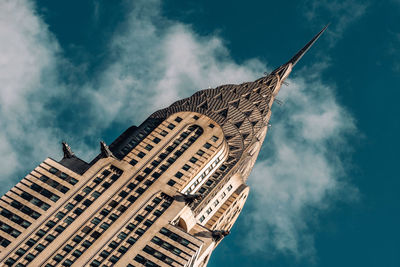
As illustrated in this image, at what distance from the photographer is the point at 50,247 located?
438ft

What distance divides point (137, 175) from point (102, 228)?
1444cm

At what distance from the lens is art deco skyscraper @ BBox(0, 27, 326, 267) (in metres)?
134

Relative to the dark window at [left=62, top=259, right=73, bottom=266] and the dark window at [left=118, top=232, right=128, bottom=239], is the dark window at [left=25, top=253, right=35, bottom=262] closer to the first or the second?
the dark window at [left=62, top=259, right=73, bottom=266]

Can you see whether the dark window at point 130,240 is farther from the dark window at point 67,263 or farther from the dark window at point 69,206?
the dark window at point 69,206

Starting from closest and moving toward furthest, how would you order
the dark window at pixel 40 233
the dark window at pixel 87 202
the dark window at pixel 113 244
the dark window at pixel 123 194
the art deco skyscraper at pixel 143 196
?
1. the art deco skyscraper at pixel 143 196
2. the dark window at pixel 113 244
3. the dark window at pixel 40 233
4. the dark window at pixel 87 202
5. the dark window at pixel 123 194

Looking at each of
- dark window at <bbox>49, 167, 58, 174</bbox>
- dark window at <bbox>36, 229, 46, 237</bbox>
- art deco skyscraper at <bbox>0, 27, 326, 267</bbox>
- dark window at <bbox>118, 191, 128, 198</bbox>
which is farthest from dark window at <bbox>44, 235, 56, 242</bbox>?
dark window at <bbox>118, 191, 128, 198</bbox>

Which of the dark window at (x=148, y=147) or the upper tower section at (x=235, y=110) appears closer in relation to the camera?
the dark window at (x=148, y=147)

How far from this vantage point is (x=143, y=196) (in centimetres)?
14412

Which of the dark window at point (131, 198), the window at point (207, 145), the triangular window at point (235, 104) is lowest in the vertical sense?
the dark window at point (131, 198)

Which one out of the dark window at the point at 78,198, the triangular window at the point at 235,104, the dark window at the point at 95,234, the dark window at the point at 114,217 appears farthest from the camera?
the triangular window at the point at 235,104

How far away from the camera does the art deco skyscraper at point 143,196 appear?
134000mm

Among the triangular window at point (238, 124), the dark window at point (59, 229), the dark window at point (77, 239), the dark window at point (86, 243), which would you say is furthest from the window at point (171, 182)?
the triangular window at point (238, 124)

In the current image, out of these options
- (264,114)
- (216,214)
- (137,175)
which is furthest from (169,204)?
(264,114)

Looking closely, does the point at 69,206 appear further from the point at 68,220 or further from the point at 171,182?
the point at 171,182
